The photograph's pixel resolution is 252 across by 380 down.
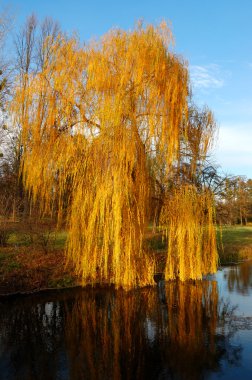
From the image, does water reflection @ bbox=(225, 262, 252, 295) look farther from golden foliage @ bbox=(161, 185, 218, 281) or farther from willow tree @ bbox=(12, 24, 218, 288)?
willow tree @ bbox=(12, 24, 218, 288)

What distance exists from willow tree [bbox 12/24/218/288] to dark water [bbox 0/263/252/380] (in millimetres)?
1098

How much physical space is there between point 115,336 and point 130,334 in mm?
288

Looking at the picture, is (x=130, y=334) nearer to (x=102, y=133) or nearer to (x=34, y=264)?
(x=102, y=133)

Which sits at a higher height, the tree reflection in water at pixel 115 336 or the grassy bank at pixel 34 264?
the grassy bank at pixel 34 264

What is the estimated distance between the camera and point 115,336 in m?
6.84

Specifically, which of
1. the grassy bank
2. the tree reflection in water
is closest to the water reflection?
the tree reflection in water

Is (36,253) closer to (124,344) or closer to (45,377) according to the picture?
(124,344)

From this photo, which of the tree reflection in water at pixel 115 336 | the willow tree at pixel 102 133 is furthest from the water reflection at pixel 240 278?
the willow tree at pixel 102 133

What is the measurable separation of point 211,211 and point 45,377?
703cm

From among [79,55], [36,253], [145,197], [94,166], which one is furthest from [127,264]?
[79,55]

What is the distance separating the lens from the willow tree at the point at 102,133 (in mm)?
9211

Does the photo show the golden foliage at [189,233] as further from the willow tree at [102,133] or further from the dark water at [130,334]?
the willow tree at [102,133]

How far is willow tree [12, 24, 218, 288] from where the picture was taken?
30.2ft

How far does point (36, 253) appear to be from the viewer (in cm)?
1252
